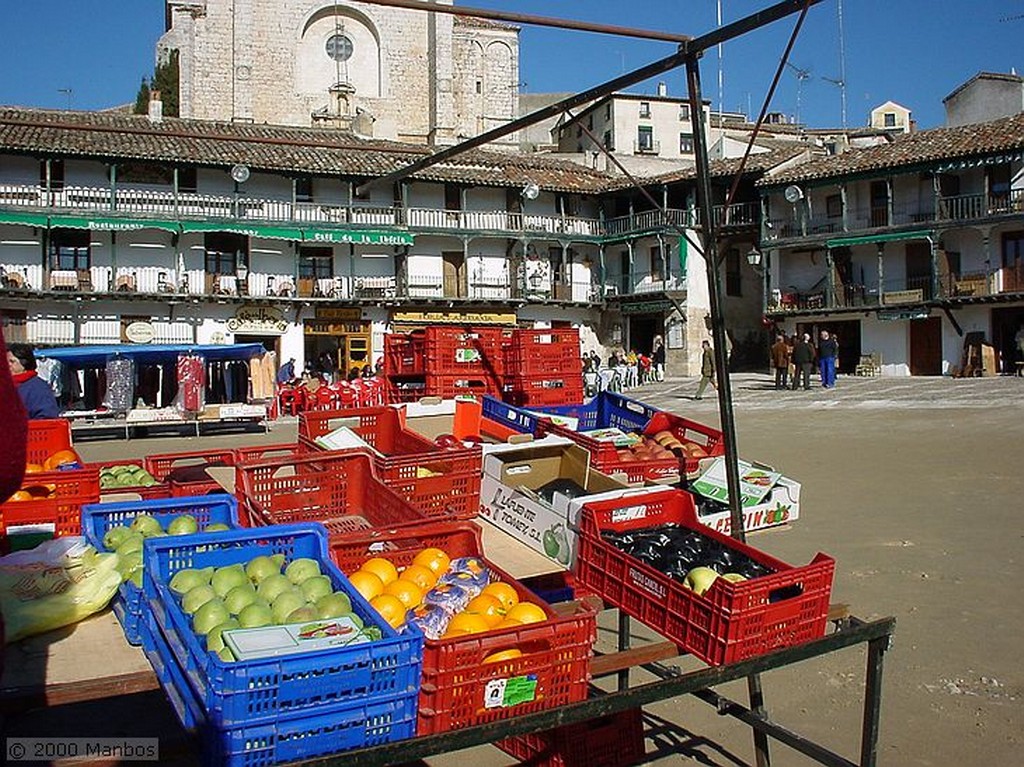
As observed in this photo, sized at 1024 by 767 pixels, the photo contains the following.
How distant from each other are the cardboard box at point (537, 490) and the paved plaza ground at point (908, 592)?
0.96 meters

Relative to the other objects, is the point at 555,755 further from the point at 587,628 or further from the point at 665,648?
the point at 587,628

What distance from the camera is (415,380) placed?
1255cm

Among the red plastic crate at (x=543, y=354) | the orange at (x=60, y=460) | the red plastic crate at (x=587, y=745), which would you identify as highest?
the red plastic crate at (x=543, y=354)

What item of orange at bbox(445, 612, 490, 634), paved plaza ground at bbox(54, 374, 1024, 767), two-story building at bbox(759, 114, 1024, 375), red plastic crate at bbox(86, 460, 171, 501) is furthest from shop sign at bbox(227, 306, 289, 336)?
orange at bbox(445, 612, 490, 634)

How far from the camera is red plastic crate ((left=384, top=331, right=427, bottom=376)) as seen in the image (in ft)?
39.5

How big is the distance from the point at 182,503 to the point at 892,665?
3738mm

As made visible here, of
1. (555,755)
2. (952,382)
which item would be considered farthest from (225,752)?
(952,382)

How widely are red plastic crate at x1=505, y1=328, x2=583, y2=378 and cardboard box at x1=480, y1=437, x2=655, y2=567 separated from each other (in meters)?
5.80

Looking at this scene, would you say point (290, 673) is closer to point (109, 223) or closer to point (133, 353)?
point (133, 353)

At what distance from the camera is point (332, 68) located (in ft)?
156

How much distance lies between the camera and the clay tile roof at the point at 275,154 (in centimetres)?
3059

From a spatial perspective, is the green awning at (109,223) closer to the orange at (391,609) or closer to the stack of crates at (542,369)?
the stack of crates at (542,369)

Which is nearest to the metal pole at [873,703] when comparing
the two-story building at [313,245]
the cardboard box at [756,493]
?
the cardboard box at [756,493]

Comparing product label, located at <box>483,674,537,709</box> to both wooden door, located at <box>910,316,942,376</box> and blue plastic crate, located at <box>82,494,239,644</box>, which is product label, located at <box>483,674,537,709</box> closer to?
blue plastic crate, located at <box>82,494,239,644</box>
